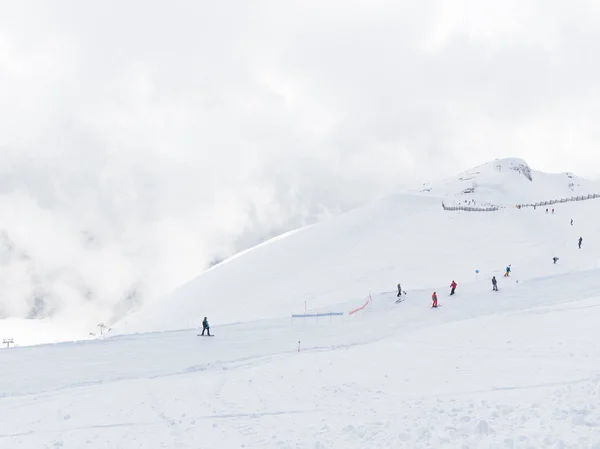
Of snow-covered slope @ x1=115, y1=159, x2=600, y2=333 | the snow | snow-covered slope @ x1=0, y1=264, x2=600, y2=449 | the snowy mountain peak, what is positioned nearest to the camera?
snow-covered slope @ x1=0, y1=264, x2=600, y2=449

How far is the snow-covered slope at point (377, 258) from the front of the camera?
158ft

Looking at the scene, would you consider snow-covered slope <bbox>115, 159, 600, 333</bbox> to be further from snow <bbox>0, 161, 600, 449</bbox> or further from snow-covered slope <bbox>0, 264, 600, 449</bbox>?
snow-covered slope <bbox>0, 264, 600, 449</bbox>

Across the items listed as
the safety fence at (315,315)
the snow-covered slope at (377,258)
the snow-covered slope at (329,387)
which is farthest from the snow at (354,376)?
the snow-covered slope at (377,258)

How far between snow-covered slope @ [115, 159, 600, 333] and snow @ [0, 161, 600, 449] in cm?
77

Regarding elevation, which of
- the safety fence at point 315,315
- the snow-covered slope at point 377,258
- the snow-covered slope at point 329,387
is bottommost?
the snow-covered slope at point 329,387

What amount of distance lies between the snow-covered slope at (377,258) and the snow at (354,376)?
0.77 m

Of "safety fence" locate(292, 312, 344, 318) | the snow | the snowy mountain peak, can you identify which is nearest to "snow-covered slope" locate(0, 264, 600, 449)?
the snow

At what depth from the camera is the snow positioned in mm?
13828

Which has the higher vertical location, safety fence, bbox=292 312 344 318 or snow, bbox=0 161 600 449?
safety fence, bbox=292 312 344 318

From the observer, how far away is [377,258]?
59.8 meters

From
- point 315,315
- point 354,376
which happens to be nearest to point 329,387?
point 354,376

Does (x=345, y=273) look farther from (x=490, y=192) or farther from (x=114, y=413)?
(x=490, y=192)

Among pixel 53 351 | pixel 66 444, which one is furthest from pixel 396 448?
pixel 53 351

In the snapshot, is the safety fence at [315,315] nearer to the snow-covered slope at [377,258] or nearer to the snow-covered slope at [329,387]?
the snow-covered slope at [377,258]
